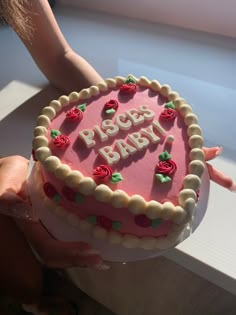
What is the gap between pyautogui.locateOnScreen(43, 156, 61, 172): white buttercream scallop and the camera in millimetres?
468

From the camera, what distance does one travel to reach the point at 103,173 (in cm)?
46

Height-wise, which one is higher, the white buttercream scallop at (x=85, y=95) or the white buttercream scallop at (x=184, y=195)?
the white buttercream scallop at (x=85, y=95)

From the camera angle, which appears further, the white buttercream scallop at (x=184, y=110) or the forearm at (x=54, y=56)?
the forearm at (x=54, y=56)

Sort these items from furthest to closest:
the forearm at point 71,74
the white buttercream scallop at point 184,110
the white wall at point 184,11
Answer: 1. the white wall at point 184,11
2. the forearm at point 71,74
3. the white buttercream scallop at point 184,110

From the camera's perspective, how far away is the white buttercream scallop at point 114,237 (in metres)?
0.47

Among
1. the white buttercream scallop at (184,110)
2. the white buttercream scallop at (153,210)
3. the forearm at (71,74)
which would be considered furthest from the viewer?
the forearm at (71,74)

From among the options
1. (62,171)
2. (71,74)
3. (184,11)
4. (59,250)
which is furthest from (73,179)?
(184,11)

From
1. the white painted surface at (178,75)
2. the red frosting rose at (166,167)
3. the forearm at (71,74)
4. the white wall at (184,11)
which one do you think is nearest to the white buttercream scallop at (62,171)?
the red frosting rose at (166,167)

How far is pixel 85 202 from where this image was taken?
18.3 inches

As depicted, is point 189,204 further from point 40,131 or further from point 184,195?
point 40,131

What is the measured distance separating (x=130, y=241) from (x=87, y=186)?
0.26ft

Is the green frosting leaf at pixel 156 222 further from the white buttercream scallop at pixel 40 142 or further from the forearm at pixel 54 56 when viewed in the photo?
the forearm at pixel 54 56

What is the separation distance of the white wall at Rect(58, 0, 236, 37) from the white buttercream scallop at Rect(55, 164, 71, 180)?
2.14ft

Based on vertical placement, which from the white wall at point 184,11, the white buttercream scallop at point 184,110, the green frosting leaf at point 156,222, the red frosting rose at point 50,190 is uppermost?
the white wall at point 184,11
